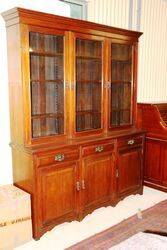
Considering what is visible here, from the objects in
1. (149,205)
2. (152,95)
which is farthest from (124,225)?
(152,95)

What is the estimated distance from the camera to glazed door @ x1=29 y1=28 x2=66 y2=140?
8.74ft

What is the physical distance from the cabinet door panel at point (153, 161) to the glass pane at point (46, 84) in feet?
4.77

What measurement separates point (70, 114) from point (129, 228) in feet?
4.26

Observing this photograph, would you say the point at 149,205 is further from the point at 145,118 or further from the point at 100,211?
the point at 145,118

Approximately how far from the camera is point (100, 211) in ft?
10.5

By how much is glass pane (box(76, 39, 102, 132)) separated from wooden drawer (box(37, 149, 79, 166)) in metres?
0.32

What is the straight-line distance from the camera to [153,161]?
148 inches

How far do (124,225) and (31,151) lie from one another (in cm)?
125

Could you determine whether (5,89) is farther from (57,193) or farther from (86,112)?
(57,193)

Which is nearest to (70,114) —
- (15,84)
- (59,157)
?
(59,157)

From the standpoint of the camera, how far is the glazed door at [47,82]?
8.74 feet

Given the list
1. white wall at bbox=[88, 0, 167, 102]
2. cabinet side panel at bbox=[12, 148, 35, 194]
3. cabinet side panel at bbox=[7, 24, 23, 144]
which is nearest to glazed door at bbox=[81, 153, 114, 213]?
cabinet side panel at bbox=[12, 148, 35, 194]

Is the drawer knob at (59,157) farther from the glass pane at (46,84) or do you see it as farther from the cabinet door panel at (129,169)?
the cabinet door panel at (129,169)

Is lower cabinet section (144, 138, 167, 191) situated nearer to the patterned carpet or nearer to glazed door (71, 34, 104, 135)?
the patterned carpet
